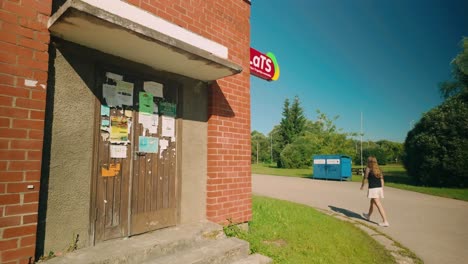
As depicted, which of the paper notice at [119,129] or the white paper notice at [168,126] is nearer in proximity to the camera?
the paper notice at [119,129]

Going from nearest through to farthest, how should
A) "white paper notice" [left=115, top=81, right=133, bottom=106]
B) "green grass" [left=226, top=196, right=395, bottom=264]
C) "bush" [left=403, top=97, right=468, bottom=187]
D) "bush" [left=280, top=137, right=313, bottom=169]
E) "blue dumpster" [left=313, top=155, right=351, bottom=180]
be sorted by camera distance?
"white paper notice" [left=115, top=81, right=133, bottom=106] < "green grass" [left=226, top=196, right=395, bottom=264] < "bush" [left=403, top=97, right=468, bottom=187] < "blue dumpster" [left=313, top=155, right=351, bottom=180] < "bush" [left=280, top=137, right=313, bottom=169]

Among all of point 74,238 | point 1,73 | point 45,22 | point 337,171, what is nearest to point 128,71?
point 45,22

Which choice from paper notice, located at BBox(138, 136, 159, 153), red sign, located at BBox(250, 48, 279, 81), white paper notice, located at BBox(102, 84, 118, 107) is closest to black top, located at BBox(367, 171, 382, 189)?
red sign, located at BBox(250, 48, 279, 81)

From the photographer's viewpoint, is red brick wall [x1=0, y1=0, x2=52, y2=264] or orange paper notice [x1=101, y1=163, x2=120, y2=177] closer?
red brick wall [x1=0, y1=0, x2=52, y2=264]

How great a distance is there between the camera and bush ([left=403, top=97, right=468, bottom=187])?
1338 cm

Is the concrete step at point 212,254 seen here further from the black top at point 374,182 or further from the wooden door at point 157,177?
the black top at point 374,182

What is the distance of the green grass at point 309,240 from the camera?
405cm

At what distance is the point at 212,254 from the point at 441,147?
15.5 meters

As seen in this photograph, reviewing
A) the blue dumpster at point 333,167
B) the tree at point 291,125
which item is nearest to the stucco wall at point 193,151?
the blue dumpster at point 333,167

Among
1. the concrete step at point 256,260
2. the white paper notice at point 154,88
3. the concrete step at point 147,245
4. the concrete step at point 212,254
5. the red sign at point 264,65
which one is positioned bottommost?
the concrete step at point 256,260

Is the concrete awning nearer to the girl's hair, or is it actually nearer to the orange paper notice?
the orange paper notice

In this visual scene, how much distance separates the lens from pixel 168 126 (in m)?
4.02

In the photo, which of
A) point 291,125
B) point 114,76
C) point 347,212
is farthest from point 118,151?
point 291,125

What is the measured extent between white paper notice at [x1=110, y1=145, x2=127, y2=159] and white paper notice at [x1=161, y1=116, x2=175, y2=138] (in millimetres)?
642
